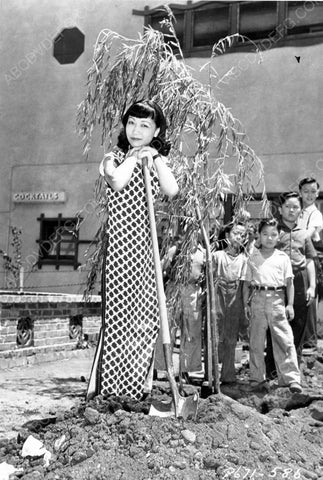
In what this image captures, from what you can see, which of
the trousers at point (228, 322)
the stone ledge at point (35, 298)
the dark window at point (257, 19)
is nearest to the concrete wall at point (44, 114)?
the dark window at point (257, 19)

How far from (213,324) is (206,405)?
1.10 meters

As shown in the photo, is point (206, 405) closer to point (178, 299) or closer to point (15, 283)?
point (178, 299)

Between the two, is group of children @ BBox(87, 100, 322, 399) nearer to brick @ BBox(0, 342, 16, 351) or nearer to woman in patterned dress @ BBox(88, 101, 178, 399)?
woman in patterned dress @ BBox(88, 101, 178, 399)

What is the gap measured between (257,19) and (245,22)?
9.2 inches

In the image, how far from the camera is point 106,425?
3.39m

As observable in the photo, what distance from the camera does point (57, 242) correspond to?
1327cm

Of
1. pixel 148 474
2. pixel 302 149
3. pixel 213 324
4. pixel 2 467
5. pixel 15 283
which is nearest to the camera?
pixel 148 474

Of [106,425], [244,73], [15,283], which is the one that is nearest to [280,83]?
[244,73]

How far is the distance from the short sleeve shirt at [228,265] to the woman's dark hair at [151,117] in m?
2.06

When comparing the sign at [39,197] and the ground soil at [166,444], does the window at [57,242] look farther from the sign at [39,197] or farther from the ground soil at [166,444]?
the ground soil at [166,444]

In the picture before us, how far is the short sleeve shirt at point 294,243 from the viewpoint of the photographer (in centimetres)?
588

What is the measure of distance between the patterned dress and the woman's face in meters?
0.23

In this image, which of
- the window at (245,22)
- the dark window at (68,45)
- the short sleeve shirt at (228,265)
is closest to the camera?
the short sleeve shirt at (228,265)

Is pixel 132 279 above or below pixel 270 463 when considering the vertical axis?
above
